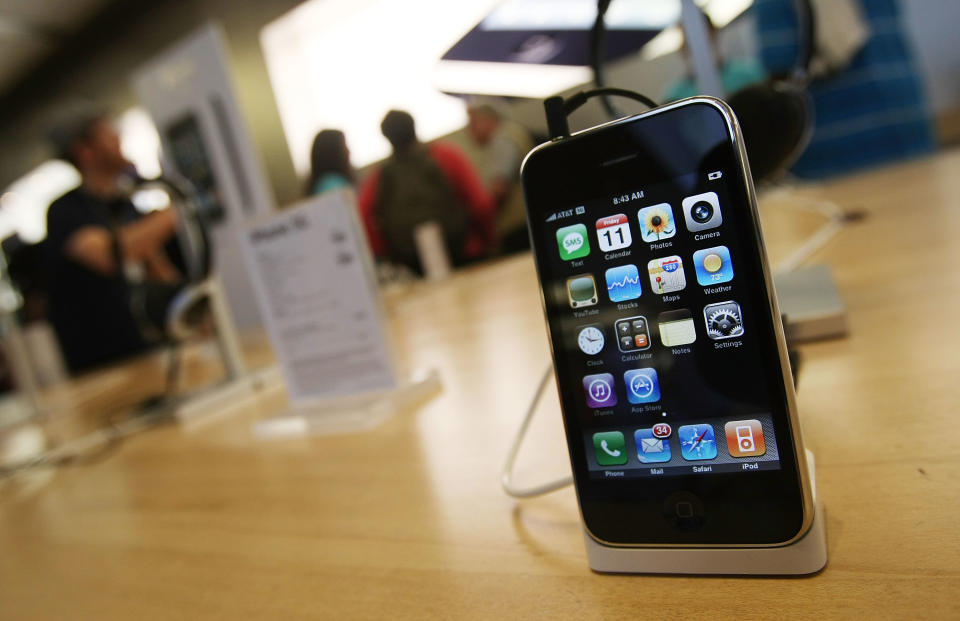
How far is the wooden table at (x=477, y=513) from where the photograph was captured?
243 mm

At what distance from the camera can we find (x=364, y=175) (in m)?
3.82

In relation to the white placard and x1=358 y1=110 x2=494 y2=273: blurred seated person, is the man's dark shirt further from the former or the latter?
the white placard

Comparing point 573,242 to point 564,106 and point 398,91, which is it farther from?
point 398,91

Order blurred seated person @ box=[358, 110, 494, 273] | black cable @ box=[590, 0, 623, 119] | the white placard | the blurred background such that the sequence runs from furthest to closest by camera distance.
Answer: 1. blurred seated person @ box=[358, 110, 494, 273]
2. the white placard
3. the blurred background
4. black cable @ box=[590, 0, 623, 119]

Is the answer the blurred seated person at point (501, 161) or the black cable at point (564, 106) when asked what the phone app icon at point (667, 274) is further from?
the blurred seated person at point (501, 161)

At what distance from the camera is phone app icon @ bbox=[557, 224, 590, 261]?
0.90 feet

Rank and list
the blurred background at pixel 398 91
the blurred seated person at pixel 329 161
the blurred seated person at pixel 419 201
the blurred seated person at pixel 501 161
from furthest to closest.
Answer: the blurred seated person at pixel 501 161 → the blurred seated person at pixel 419 201 → the blurred seated person at pixel 329 161 → the blurred background at pixel 398 91

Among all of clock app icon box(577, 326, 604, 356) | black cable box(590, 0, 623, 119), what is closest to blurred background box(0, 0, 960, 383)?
black cable box(590, 0, 623, 119)

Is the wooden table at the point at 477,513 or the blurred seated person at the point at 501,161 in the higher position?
the blurred seated person at the point at 501,161

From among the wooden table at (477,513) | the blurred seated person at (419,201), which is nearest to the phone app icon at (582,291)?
the wooden table at (477,513)

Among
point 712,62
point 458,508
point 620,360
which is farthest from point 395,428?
point 712,62

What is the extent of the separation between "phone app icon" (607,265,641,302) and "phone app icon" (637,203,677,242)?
0.05 feet

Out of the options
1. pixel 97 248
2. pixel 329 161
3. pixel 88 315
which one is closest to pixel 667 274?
pixel 329 161

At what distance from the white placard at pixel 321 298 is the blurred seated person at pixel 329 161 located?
848mm
